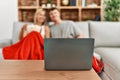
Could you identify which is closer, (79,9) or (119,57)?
(119,57)

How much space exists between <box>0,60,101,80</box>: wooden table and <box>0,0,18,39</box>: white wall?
10.00 ft

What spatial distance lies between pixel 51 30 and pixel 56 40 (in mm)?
1979

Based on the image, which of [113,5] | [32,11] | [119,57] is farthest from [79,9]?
[119,57]

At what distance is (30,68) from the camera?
1545mm

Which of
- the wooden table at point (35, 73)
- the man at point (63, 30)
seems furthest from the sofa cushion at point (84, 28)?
the wooden table at point (35, 73)

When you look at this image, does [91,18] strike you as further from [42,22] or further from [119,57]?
[119,57]

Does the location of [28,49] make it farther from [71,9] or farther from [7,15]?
[71,9]

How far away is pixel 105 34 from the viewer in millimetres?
3562

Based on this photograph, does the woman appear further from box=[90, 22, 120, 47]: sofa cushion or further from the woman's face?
box=[90, 22, 120, 47]: sofa cushion

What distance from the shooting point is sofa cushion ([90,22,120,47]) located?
3545mm

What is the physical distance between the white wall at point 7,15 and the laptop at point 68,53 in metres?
3.23

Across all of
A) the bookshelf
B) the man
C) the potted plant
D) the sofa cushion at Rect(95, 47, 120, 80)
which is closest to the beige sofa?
the man

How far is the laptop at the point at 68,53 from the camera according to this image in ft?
4.79

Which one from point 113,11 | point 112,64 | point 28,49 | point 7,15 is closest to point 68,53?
point 112,64
